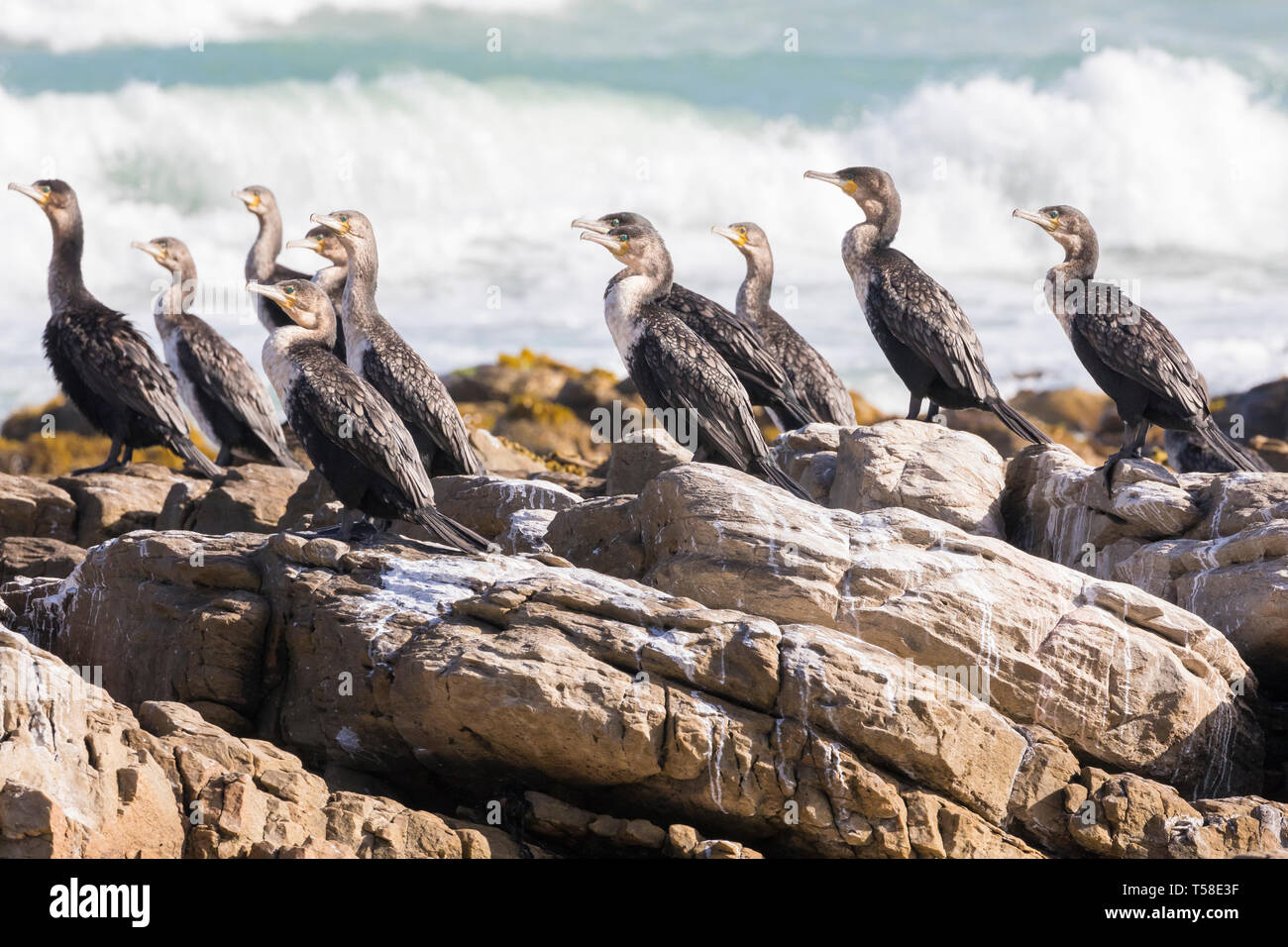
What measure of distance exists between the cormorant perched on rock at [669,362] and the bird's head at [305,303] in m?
2.62

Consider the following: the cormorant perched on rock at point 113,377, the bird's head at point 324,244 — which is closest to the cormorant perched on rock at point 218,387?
the cormorant perched on rock at point 113,377

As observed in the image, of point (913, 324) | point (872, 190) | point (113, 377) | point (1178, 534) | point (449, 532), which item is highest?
point (872, 190)

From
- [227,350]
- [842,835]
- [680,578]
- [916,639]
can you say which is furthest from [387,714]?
[227,350]

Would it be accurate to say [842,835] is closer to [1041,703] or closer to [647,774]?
[647,774]

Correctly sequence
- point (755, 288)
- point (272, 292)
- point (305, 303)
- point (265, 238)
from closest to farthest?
point (272, 292)
point (305, 303)
point (755, 288)
point (265, 238)

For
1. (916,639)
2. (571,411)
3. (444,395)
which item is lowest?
(571,411)

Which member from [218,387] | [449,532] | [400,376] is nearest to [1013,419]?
[400,376]

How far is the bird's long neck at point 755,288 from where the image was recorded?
1488cm

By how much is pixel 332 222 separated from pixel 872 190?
483 cm

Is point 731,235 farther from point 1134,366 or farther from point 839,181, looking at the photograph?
point 1134,366

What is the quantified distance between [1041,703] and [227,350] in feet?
30.7

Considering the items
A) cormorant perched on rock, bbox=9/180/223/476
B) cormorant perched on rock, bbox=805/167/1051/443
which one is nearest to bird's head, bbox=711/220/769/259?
cormorant perched on rock, bbox=805/167/1051/443

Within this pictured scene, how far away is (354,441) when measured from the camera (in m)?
9.04

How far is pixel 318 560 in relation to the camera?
848cm
